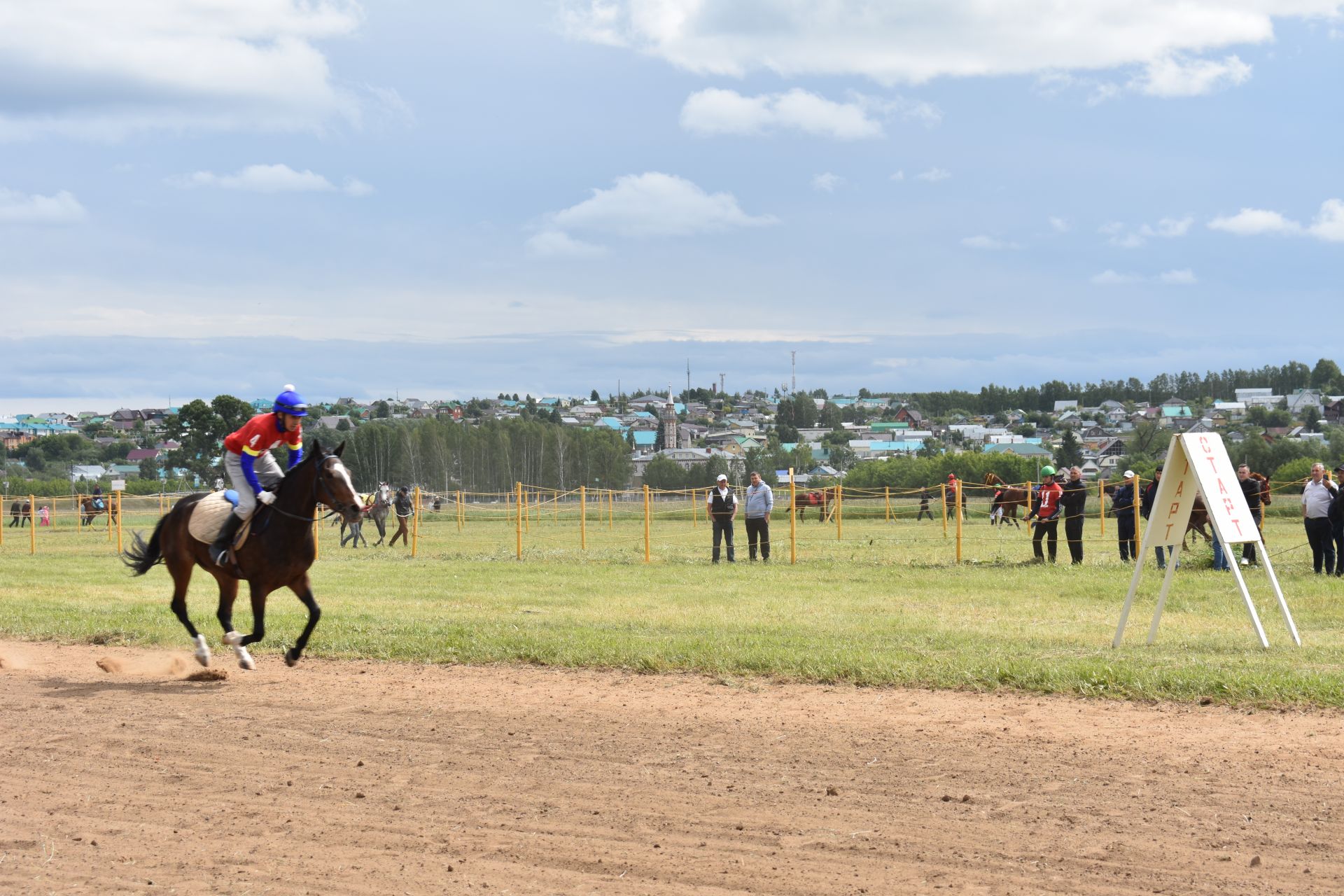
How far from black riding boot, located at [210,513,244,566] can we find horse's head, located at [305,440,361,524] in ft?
3.18

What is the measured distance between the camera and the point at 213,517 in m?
11.2

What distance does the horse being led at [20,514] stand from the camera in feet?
137

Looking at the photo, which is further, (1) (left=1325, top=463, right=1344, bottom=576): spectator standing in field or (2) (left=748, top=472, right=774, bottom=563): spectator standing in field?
(2) (left=748, top=472, right=774, bottom=563): spectator standing in field

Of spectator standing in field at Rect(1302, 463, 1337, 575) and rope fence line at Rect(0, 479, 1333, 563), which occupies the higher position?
spectator standing in field at Rect(1302, 463, 1337, 575)

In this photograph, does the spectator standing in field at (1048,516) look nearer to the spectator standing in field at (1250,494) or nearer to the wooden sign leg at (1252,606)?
the spectator standing in field at (1250,494)

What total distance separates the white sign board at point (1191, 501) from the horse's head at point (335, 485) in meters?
7.36

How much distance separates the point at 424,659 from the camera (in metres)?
11.9

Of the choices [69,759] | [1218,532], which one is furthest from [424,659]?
[1218,532]

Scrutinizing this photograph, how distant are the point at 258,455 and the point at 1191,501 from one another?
890 cm

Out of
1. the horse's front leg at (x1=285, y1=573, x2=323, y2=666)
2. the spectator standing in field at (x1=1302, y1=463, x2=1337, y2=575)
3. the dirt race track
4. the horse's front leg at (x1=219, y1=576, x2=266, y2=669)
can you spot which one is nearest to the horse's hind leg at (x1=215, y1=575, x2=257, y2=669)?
the horse's front leg at (x1=219, y1=576, x2=266, y2=669)

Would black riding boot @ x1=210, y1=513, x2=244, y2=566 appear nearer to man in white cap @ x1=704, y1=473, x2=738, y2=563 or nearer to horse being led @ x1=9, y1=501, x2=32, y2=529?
man in white cap @ x1=704, y1=473, x2=738, y2=563

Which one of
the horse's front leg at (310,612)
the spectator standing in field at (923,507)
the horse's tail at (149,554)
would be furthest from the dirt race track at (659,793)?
the spectator standing in field at (923,507)

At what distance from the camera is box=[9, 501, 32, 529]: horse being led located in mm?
41781

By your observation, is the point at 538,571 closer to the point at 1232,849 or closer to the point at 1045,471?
the point at 1045,471
